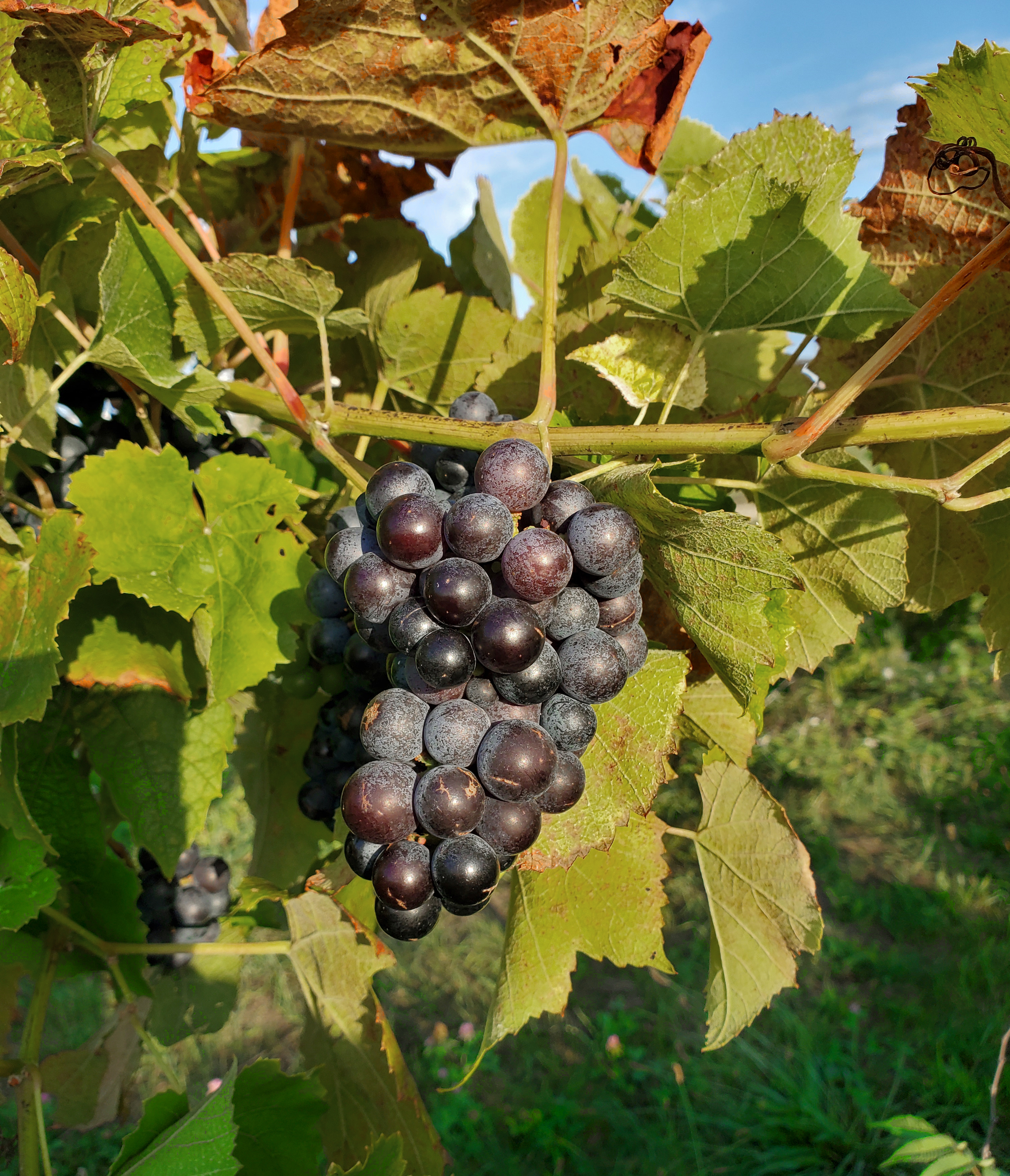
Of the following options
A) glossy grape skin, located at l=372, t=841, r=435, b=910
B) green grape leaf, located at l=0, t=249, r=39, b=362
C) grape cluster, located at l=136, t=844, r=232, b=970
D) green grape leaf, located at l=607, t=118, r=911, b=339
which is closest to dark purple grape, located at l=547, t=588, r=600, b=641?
glossy grape skin, located at l=372, t=841, r=435, b=910

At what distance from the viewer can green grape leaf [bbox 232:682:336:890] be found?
131 cm

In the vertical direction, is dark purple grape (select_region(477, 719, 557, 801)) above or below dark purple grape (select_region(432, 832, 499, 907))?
above

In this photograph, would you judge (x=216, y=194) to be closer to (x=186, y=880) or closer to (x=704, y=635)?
(x=704, y=635)

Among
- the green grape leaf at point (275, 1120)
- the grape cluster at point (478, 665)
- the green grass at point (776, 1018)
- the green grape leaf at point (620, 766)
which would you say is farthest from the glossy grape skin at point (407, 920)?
the green grass at point (776, 1018)

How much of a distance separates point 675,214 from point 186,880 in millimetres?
1576

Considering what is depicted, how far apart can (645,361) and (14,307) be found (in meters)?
0.68

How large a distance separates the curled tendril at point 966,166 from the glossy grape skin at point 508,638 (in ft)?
1.83

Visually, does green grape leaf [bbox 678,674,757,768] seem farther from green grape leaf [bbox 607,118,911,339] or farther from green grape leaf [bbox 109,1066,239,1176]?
green grape leaf [bbox 109,1066,239,1176]

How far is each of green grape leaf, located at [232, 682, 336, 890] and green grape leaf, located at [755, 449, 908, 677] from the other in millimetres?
768

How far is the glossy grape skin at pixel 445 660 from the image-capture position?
709 mm

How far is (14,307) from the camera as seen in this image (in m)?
0.80

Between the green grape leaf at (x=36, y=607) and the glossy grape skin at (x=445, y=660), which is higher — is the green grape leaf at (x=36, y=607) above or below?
below

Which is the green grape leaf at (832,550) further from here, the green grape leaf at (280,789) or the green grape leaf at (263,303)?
the green grape leaf at (280,789)

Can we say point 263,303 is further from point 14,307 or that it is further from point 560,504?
point 560,504
